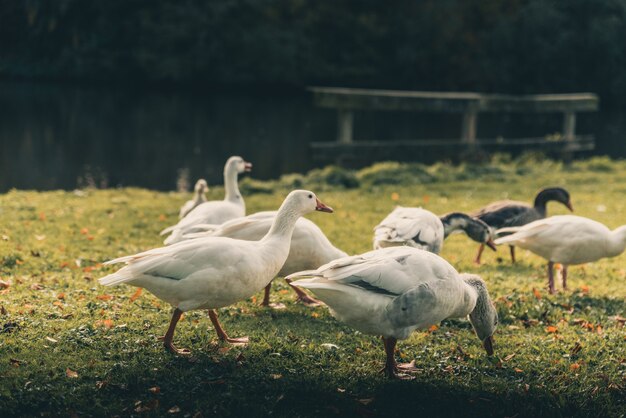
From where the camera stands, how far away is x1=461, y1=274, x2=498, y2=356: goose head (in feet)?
23.2

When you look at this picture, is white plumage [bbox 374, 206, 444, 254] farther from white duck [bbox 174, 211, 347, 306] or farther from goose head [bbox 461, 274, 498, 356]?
goose head [bbox 461, 274, 498, 356]

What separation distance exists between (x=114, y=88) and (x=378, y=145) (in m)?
27.3

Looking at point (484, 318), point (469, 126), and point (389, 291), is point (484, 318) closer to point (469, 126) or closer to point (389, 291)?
point (389, 291)

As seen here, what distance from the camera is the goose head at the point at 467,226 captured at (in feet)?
33.5

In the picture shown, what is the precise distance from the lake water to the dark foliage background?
207cm

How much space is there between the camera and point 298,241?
8305mm

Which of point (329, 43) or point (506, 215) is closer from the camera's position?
point (506, 215)

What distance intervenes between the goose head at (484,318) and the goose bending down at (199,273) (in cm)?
182

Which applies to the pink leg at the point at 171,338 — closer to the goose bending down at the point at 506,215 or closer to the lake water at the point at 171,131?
the goose bending down at the point at 506,215

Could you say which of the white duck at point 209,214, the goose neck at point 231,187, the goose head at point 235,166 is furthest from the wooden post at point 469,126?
the white duck at point 209,214

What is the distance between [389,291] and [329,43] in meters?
44.8

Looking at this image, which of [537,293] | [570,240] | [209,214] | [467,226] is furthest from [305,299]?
[570,240]

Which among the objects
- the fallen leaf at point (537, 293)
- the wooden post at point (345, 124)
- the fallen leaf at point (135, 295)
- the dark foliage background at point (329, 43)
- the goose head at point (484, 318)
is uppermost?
the dark foliage background at point (329, 43)

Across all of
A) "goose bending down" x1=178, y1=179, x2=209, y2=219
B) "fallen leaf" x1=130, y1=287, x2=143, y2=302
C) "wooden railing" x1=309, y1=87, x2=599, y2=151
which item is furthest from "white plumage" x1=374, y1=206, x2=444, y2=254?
"wooden railing" x1=309, y1=87, x2=599, y2=151
